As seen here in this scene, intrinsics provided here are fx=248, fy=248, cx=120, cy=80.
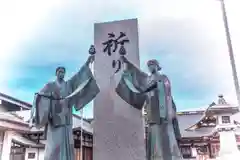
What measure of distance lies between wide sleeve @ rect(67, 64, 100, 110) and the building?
6.12 m

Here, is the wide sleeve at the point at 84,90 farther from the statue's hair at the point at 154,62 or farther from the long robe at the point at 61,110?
the statue's hair at the point at 154,62

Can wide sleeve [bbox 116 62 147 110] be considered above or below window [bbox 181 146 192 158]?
above

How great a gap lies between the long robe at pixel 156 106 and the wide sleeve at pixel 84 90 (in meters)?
0.33

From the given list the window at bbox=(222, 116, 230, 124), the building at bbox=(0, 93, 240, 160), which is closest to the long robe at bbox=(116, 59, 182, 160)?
the building at bbox=(0, 93, 240, 160)

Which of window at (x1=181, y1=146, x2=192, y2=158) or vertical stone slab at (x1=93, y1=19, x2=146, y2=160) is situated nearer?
vertical stone slab at (x1=93, y1=19, x2=146, y2=160)

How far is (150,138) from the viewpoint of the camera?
10.1 feet

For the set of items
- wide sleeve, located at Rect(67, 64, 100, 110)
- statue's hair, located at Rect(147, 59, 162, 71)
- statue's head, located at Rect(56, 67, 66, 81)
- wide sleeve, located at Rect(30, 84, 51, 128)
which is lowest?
wide sleeve, located at Rect(30, 84, 51, 128)

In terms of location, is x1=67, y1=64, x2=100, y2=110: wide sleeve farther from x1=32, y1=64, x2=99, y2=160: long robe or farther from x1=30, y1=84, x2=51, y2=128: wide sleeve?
x1=30, y1=84, x2=51, y2=128: wide sleeve

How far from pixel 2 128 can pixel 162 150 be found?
7.56 m

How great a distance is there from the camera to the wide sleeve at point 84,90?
3.22m

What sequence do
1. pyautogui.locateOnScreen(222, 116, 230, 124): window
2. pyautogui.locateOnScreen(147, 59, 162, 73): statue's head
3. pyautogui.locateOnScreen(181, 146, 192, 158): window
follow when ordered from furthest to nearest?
pyautogui.locateOnScreen(181, 146, 192, 158): window < pyautogui.locateOnScreen(222, 116, 230, 124): window < pyautogui.locateOnScreen(147, 59, 162, 73): statue's head

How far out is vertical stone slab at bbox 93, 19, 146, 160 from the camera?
10.7 feet

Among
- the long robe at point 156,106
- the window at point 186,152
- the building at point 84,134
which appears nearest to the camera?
the long robe at point 156,106

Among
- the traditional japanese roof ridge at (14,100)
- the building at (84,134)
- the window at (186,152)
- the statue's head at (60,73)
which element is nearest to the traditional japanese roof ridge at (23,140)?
the building at (84,134)
